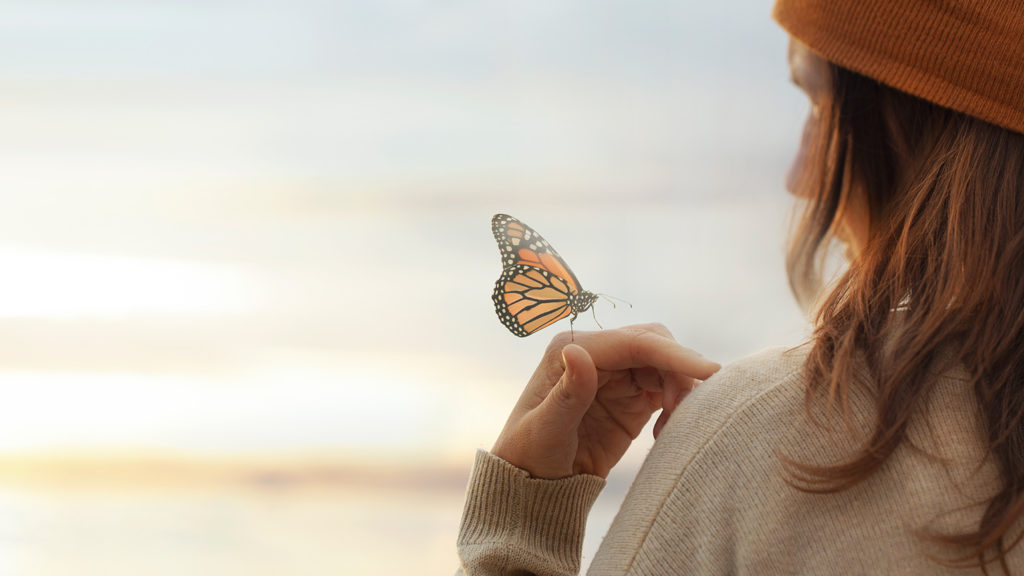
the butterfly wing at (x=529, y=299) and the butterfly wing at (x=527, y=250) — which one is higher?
the butterfly wing at (x=527, y=250)

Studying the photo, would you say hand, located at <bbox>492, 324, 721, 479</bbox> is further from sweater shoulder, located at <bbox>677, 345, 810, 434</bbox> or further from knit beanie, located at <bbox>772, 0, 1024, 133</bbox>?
knit beanie, located at <bbox>772, 0, 1024, 133</bbox>

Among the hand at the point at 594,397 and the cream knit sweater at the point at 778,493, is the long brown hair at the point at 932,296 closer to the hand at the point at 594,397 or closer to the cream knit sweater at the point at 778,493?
the cream knit sweater at the point at 778,493

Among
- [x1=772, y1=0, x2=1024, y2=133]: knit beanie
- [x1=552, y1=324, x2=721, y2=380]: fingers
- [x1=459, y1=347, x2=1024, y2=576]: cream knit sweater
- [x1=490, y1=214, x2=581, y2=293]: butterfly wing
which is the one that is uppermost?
[x1=490, y1=214, x2=581, y2=293]: butterfly wing

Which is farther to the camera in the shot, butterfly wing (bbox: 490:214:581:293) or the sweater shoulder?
butterfly wing (bbox: 490:214:581:293)

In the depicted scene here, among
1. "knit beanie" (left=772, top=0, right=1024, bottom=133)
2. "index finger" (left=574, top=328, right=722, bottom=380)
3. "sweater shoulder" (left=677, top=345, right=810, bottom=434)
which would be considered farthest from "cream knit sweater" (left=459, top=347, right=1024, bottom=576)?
"knit beanie" (left=772, top=0, right=1024, bottom=133)

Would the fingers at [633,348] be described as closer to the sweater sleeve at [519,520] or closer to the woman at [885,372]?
the woman at [885,372]

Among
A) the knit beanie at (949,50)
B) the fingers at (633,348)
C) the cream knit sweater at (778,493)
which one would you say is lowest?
the cream knit sweater at (778,493)

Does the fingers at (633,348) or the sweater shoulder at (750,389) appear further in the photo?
the fingers at (633,348)

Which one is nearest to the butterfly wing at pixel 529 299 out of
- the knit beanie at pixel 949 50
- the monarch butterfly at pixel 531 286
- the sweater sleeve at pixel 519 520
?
the monarch butterfly at pixel 531 286
